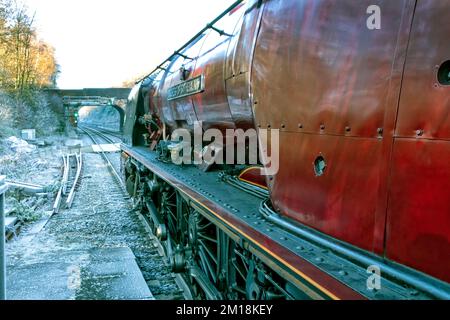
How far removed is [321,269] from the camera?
1763 mm

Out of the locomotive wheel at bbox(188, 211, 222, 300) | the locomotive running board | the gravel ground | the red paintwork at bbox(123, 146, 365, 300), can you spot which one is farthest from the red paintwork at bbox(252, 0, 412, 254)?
the gravel ground

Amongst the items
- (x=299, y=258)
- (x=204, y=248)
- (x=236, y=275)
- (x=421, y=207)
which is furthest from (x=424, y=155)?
(x=204, y=248)

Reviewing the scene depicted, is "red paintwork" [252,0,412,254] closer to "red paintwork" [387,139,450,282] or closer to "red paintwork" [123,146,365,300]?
"red paintwork" [387,139,450,282]

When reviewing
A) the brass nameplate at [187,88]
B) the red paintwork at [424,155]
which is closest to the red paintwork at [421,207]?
the red paintwork at [424,155]

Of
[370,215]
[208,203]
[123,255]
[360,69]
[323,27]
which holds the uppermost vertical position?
[323,27]

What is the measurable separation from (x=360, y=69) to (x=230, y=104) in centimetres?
209

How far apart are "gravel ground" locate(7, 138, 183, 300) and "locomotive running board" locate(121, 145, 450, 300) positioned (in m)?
2.36

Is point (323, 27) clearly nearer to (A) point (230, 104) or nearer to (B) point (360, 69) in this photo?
(B) point (360, 69)

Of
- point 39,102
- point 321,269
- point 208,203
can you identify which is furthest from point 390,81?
point 39,102

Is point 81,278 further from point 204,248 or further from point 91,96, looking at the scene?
point 91,96

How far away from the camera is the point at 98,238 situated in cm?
740

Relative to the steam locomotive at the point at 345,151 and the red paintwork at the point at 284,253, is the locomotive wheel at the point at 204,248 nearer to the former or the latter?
the steam locomotive at the point at 345,151

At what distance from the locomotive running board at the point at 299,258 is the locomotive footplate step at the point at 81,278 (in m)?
2.20

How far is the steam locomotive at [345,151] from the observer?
4.61 feet
